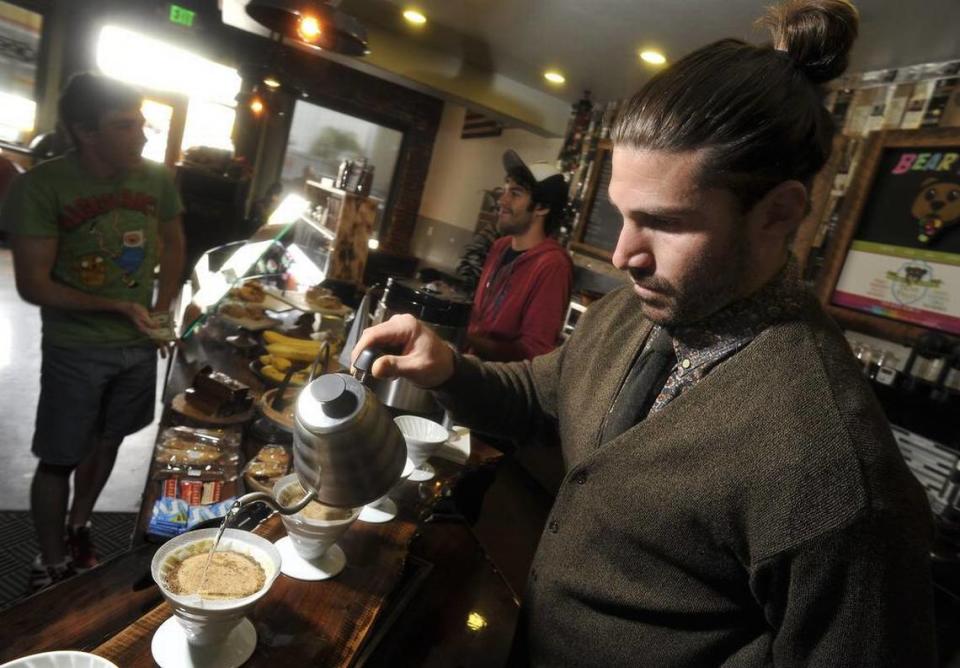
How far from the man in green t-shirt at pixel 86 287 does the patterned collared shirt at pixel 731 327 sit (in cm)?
216

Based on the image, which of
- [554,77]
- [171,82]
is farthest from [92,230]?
[171,82]

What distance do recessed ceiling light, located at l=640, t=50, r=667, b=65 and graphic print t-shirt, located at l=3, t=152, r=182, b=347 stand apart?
3.65m

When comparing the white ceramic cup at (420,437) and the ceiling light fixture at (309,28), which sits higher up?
the ceiling light fixture at (309,28)

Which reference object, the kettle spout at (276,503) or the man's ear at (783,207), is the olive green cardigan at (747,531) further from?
the kettle spout at (276,503)

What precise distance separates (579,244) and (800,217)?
16.5 feet

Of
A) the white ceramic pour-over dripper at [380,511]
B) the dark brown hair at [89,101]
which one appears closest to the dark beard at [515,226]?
the dark brown hair at [89,101]

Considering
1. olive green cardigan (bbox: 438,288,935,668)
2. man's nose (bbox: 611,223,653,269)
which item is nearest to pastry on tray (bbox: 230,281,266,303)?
olive green cardigan (bbox: 438,288,935,668)

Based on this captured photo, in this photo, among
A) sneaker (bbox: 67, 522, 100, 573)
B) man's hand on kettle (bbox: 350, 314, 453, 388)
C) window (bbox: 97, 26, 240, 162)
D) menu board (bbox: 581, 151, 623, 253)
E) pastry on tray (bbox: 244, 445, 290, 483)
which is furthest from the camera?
window (bbox: 97, 26, 240, 162)

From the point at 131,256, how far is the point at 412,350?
5.43 feet

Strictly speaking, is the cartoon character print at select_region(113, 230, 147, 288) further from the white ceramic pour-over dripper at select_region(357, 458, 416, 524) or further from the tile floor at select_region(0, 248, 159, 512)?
the white ceramic pour-over dripper at select_region(357, 458, 416, 524)

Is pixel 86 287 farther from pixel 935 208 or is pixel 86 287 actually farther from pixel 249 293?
pixel 935 208

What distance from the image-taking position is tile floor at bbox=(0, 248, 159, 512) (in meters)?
3.07

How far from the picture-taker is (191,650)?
87 centimetres

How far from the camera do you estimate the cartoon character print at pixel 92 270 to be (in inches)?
88.7
